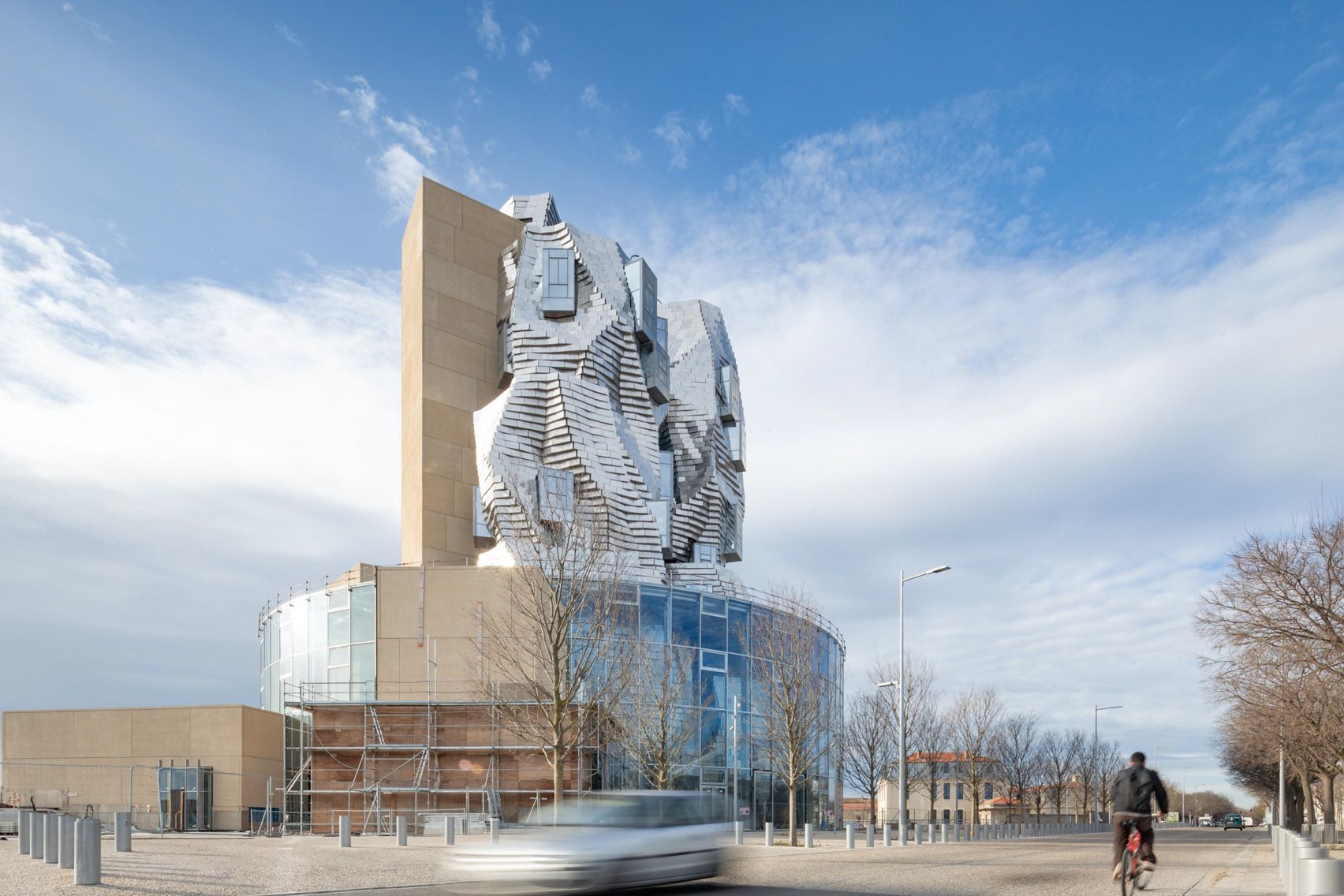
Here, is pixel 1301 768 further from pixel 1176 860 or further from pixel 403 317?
pixel 403 317

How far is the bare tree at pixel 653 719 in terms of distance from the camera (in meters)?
41.8

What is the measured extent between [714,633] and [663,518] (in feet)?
24.0

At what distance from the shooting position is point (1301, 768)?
56719 millimetres

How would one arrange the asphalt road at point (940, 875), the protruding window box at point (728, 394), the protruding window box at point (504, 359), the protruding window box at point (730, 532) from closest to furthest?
the asphalt road at point (940, 875) → the protruding window box at point (504, 359) → the protruding window box at point (730, 532) → the protruding window box at point (728, 394)

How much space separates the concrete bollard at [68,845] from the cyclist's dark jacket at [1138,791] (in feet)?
53.0

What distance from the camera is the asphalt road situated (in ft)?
52.4

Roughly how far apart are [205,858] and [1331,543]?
27.9m

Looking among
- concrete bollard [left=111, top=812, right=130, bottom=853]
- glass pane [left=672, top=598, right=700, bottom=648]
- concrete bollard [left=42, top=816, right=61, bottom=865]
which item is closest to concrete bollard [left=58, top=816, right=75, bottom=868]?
concrete bollard [left=42, top=816, right=61, bottom=865]

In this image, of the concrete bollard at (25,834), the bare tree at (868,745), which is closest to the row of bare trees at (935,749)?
the bare tree at (868,745)

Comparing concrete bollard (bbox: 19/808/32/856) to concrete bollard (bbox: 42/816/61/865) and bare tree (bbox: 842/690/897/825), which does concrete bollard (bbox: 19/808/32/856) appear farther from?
bare tree (bbox: 842/690/897/825)

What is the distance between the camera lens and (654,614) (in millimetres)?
49750

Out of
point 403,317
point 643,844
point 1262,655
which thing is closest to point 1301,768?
point 1262,655

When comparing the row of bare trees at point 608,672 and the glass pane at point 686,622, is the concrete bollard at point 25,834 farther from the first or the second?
the glass pane at point 686,622

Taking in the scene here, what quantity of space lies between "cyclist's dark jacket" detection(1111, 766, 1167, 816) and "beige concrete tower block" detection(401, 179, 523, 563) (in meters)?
40.3
